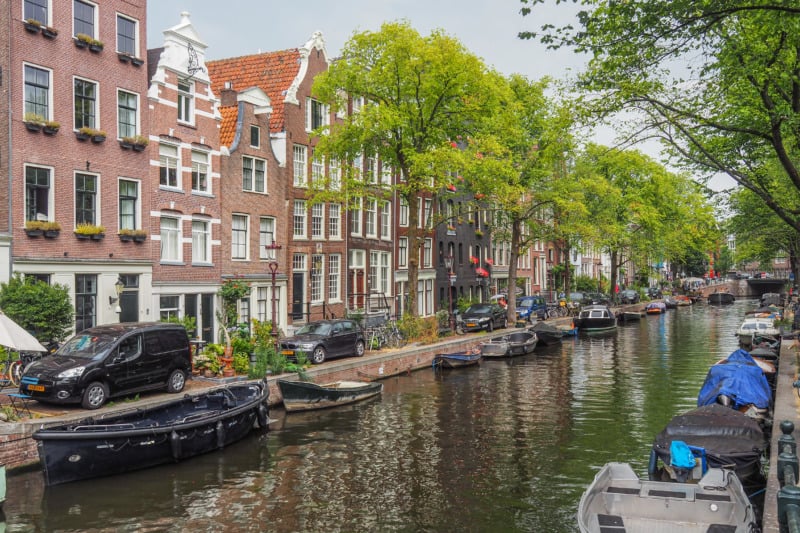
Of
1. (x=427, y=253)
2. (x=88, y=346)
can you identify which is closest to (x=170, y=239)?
(x=88, y=346)

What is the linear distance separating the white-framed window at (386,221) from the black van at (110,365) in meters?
25.0

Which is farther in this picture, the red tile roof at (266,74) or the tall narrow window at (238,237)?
the red tile roof at (266,74)

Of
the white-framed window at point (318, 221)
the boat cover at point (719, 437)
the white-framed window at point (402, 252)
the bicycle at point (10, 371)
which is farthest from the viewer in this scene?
the white-framed window at point (402, 252)

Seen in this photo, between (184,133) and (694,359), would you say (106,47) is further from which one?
(694,359)

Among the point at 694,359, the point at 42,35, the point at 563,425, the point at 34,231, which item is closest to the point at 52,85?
the point at 42,35

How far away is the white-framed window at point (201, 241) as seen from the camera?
31172 millimetres

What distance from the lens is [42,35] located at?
24.6 metres

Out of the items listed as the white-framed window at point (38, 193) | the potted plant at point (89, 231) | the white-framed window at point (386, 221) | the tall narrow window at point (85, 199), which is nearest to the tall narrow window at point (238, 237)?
the potted plant at point (89, 231)

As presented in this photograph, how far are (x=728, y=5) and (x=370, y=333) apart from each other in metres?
23.8

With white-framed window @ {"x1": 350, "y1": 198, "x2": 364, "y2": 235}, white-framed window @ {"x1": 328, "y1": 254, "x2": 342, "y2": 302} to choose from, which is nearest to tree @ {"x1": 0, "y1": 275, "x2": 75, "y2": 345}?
white-framed window @ {"x1": 328, "y1": 254, "x2": 342, "y2": 302}

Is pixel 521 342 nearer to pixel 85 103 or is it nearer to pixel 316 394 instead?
pixel 316 394

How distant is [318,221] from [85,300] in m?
15.0

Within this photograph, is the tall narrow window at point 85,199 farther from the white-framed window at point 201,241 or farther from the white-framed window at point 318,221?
the white-framed window at point 318,221

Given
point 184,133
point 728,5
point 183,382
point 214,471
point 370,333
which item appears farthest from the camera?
point 370,333
